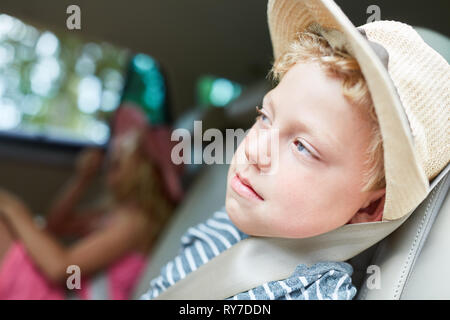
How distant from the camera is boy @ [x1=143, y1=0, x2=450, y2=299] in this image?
67 cm

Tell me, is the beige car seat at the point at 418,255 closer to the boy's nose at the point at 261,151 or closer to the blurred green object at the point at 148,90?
the boy's nose at the point at 261,151

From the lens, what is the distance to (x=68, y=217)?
1951 millimetres

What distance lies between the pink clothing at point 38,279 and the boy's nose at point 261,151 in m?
0.91

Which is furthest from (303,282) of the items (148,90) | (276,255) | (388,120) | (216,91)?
(148,90)

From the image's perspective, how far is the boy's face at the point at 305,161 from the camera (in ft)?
2.25

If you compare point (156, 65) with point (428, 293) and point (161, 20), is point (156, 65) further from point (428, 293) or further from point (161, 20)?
point (428, 293)

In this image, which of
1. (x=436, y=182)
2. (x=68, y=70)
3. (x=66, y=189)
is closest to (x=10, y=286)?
(x=66, y=189)

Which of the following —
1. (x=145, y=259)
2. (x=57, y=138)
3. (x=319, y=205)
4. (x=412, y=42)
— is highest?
(x=412, y=42)

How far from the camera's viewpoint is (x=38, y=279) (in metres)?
1.43

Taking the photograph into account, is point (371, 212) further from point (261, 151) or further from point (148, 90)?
point (148, 90)

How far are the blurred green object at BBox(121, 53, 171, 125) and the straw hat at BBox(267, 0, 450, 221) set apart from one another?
4.34 feet

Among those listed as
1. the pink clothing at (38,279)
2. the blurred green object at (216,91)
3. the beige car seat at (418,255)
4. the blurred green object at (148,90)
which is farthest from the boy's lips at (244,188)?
the blurred green object at (148,90)

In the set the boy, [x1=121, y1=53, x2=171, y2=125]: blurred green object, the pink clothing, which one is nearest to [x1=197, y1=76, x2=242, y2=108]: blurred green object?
[x1=121, y1=53, x2=171, y2=125]: blurred green object

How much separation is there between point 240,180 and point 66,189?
154 centimetres
